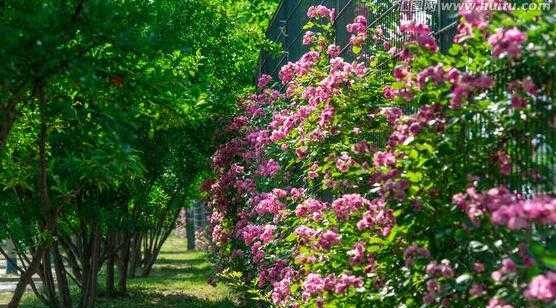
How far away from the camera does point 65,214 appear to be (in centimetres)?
1165

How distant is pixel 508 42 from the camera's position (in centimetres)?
362

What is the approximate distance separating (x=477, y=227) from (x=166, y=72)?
2376mm

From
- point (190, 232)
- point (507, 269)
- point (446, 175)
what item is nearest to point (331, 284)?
point (446, 175)

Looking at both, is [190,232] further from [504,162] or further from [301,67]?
[504,162]

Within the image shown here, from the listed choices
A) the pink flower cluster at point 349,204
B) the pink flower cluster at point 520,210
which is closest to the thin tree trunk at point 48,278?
the pink flower cluster at point 349,204

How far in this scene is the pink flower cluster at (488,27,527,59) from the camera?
3.58 m

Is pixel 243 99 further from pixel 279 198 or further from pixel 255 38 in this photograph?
pixel 279 198

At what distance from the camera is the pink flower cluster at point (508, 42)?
3.58m

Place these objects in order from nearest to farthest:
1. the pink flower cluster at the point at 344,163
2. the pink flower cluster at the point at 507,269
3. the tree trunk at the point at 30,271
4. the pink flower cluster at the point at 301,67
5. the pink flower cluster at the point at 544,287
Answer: the pink flower cluster at the point at 544,287, the pink flower cluster at the point at 507,269, the pink flower cluster at the point at 344,163, the tree trunk at the point at 30,271, the pink flower cluster at the point at 301,67

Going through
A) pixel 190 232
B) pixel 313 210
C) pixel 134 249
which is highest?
pixel 190 232

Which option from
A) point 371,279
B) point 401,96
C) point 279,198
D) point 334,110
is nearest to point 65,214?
point 279,198

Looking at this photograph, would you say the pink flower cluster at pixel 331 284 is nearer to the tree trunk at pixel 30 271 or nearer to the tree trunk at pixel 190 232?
the tree trunk at pixel 30 271

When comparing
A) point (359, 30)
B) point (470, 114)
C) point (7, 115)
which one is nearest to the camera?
point (470, 114)

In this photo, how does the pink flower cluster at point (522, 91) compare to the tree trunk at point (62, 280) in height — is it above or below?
above
